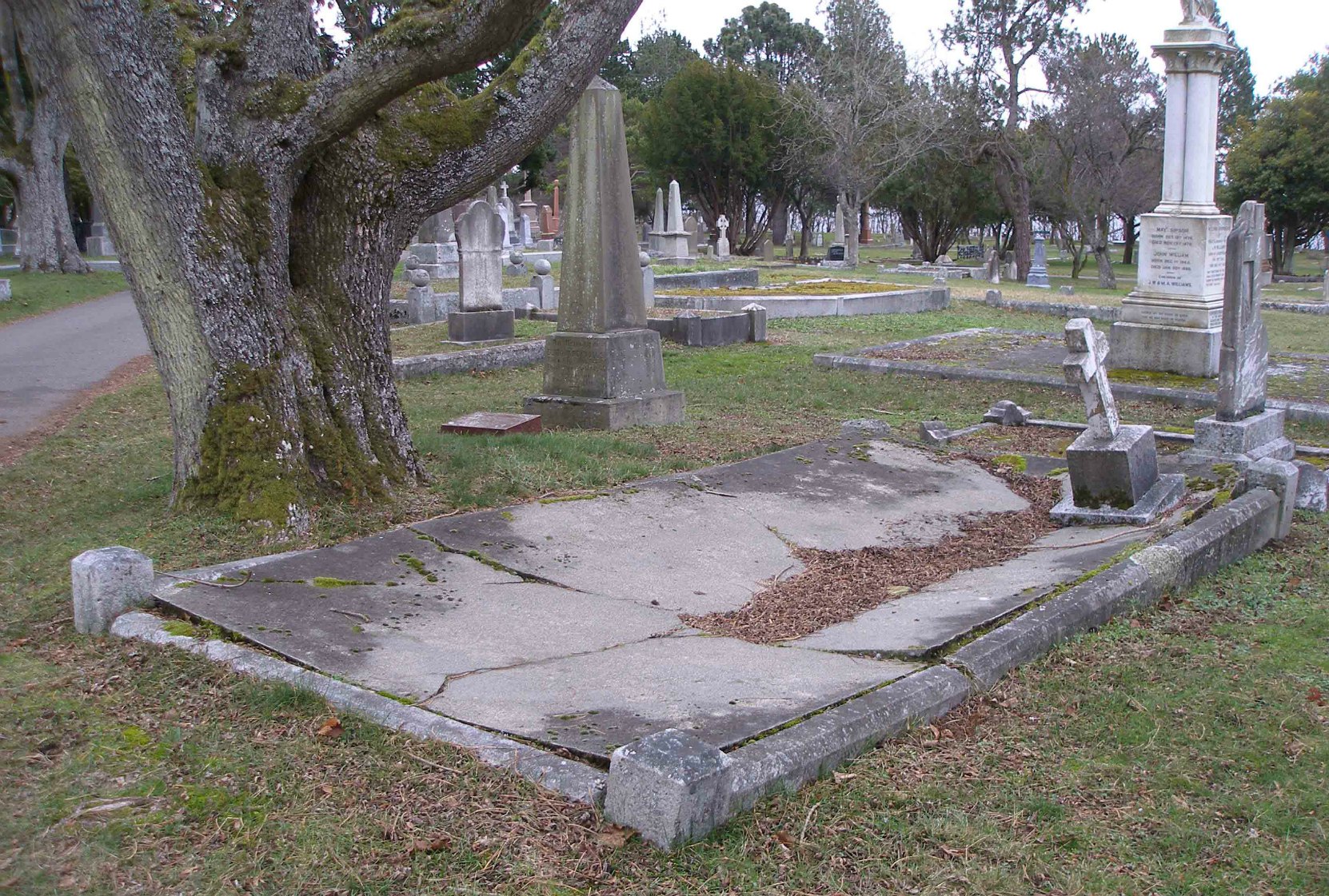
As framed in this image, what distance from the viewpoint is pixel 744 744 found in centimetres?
360

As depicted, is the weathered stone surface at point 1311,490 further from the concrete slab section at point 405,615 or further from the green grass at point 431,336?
the green grass at point 431,336

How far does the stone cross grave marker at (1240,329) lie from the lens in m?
7.85

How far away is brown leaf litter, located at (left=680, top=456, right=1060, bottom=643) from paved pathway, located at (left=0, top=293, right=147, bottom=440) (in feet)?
25.8

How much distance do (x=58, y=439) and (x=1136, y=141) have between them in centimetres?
3428

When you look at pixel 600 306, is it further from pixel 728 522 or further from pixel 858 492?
pixel 728 522

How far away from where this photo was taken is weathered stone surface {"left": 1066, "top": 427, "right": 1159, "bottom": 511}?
690 centimetres

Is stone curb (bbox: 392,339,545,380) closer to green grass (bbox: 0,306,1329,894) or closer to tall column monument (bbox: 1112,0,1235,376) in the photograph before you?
tall column monument (bbox: 1112,0,1235,376)

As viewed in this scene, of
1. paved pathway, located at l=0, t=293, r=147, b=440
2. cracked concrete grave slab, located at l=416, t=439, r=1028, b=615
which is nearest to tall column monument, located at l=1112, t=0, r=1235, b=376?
cracked concrete grave slab, located at l=416, t=439, r=1028, b=615

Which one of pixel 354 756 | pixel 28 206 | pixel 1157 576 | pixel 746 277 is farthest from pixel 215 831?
pixel 28 206

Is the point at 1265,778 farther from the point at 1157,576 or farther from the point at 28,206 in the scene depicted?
the point at 28,206

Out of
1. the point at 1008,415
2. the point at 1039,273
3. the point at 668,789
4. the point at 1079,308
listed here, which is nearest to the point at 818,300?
the point at 1079,308

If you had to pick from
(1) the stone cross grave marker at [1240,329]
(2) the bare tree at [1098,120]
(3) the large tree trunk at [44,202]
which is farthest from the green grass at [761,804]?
(2) the bare tree at [1098,120]

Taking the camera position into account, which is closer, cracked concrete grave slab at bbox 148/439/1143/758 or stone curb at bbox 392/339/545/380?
cracked concrete grave slab at bbox 148/439/1143/758

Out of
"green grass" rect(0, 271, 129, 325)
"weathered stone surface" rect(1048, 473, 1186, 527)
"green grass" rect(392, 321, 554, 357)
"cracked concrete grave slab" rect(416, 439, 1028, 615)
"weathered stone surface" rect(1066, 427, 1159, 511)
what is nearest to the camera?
"cracked concrete grave slab" rect(416, 439, 1028, 615)
